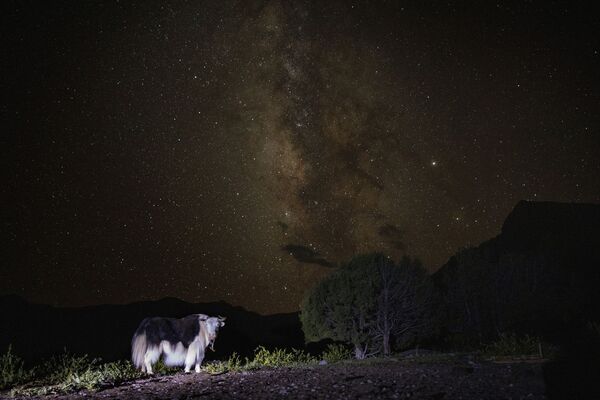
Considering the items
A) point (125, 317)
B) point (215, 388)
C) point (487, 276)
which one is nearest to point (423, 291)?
point (487, 276)

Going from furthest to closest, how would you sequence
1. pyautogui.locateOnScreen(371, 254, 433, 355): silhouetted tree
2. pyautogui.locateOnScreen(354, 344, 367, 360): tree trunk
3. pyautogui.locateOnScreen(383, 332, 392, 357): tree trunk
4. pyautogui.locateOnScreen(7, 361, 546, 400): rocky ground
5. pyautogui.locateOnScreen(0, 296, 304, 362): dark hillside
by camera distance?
pyautogui.locateOnScreen(0, 296, 304, 362): dark hillside < pyautogui.locateOnScreen(371, 254, 433, 355): silhouetted tree < pyautogui.locateOnScreen(354, 344, 367, 360): tree trunk < pyautogui.locateOnScreen(383, 332, 392, 357): tree trunk < pyautogui.locateOnScreen(7, 361, 546, 400): rocky ground

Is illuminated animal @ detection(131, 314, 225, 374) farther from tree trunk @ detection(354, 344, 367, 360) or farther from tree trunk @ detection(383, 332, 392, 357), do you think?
tree trunk @ detection(383, 332, 392, 357)

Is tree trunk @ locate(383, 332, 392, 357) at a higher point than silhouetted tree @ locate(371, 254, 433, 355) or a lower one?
lower

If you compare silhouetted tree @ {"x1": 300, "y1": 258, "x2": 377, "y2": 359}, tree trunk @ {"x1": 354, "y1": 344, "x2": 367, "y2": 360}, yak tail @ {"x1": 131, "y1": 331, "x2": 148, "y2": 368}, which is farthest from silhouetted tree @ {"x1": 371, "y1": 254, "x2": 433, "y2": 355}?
yak tail @ {"x1": 131, "y1": 331, "x2": 148, "y2": 368}

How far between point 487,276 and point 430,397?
129 ft

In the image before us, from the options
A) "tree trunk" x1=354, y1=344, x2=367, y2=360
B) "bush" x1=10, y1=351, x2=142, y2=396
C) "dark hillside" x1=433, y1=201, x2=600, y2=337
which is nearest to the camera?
"bush" x1=10, y1=351, x2=142, y2=396

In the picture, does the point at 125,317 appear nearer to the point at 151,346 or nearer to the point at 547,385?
the point at 151,346

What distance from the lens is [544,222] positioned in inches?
3706

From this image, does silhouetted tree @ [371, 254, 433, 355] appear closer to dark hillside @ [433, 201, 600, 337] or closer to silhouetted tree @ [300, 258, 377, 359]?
silhouetted tree @ [300, 258, 377, 359]

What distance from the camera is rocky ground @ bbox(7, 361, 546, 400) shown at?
876 centimetres

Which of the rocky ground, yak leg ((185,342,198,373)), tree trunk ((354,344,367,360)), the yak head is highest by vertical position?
the yak head

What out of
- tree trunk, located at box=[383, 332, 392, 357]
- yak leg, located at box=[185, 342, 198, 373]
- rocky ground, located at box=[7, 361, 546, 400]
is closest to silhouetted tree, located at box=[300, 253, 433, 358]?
tree trunk, located at box=[383, 332, 392, 357]

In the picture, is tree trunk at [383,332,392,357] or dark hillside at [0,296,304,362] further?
dark hillside at [0,296,304,362]

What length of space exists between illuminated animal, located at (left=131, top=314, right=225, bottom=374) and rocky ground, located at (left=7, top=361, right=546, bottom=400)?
6.08ft
